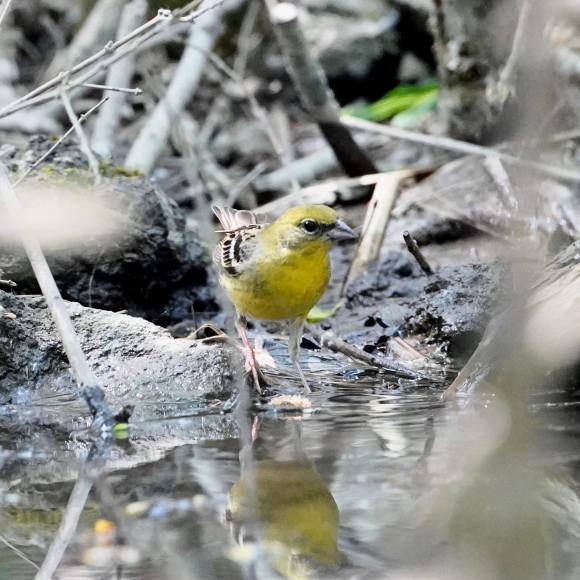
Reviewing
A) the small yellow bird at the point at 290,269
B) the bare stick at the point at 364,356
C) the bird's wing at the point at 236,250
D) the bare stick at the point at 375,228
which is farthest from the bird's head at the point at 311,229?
the bare stick at the point at 375,228

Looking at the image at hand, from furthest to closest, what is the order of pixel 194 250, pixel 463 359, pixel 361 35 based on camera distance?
pixel 361 35, pixel 194 250, pixel 463 359

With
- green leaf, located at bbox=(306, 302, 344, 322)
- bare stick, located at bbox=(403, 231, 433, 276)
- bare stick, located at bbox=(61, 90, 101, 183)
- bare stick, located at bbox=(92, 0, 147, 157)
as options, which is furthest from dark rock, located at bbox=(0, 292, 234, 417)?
bare stick, located at bbox=(92, 0, 147, 157)

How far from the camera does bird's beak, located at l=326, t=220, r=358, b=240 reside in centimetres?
545

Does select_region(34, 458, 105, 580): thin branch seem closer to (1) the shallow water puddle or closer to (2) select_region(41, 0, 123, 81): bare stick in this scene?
(1) the shallow water puddle

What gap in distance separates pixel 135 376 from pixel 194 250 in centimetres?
235

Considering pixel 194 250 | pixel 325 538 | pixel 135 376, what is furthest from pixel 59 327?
pixel 194 250

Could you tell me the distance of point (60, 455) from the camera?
4.18m

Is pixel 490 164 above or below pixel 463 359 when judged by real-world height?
above

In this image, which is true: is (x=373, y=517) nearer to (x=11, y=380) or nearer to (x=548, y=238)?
(x=11, y=380)

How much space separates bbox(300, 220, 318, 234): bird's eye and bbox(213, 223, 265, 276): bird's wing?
0.38 m

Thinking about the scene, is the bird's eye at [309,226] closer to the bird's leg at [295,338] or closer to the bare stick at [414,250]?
the bird's leg at [295,338]

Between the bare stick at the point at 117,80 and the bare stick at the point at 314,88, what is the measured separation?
4.05 feet

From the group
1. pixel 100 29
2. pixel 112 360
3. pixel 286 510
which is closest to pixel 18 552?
pixel 286 510

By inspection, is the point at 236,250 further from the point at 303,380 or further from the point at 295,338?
the point at 303,380
